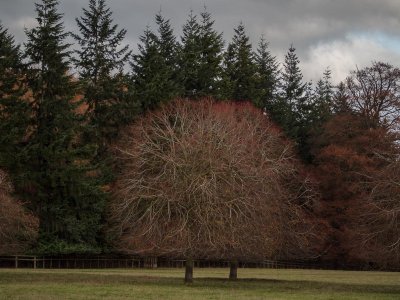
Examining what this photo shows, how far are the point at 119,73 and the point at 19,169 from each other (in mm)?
15303

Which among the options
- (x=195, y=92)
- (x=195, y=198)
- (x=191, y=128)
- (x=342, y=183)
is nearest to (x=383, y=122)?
(x=342, y=183)

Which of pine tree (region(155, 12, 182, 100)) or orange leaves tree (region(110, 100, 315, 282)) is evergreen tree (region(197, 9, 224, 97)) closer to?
pine tree (region(155, 12, 182, 100))

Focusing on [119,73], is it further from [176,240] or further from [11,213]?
[176,240]

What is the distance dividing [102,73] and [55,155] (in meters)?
11.9

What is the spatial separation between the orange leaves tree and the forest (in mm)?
84

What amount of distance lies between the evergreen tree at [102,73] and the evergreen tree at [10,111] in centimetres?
703

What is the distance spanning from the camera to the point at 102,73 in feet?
196

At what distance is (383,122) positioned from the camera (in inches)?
2440

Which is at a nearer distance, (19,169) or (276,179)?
(276,179)

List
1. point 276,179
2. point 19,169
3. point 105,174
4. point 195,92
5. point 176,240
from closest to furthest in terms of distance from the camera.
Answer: point 176,240 < point 276,179 < point 19,169 < point 105,174 < point 195,92

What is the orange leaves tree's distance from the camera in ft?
106

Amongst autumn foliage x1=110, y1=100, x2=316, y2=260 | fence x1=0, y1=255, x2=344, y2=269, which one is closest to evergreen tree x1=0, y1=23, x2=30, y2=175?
fence x1=0, y1=255, x2=344, y2=269

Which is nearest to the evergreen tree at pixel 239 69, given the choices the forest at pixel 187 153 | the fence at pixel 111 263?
the forest at pixel 187 153

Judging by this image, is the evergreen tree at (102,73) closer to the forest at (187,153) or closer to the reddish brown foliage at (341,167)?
the forest at (187,153)
